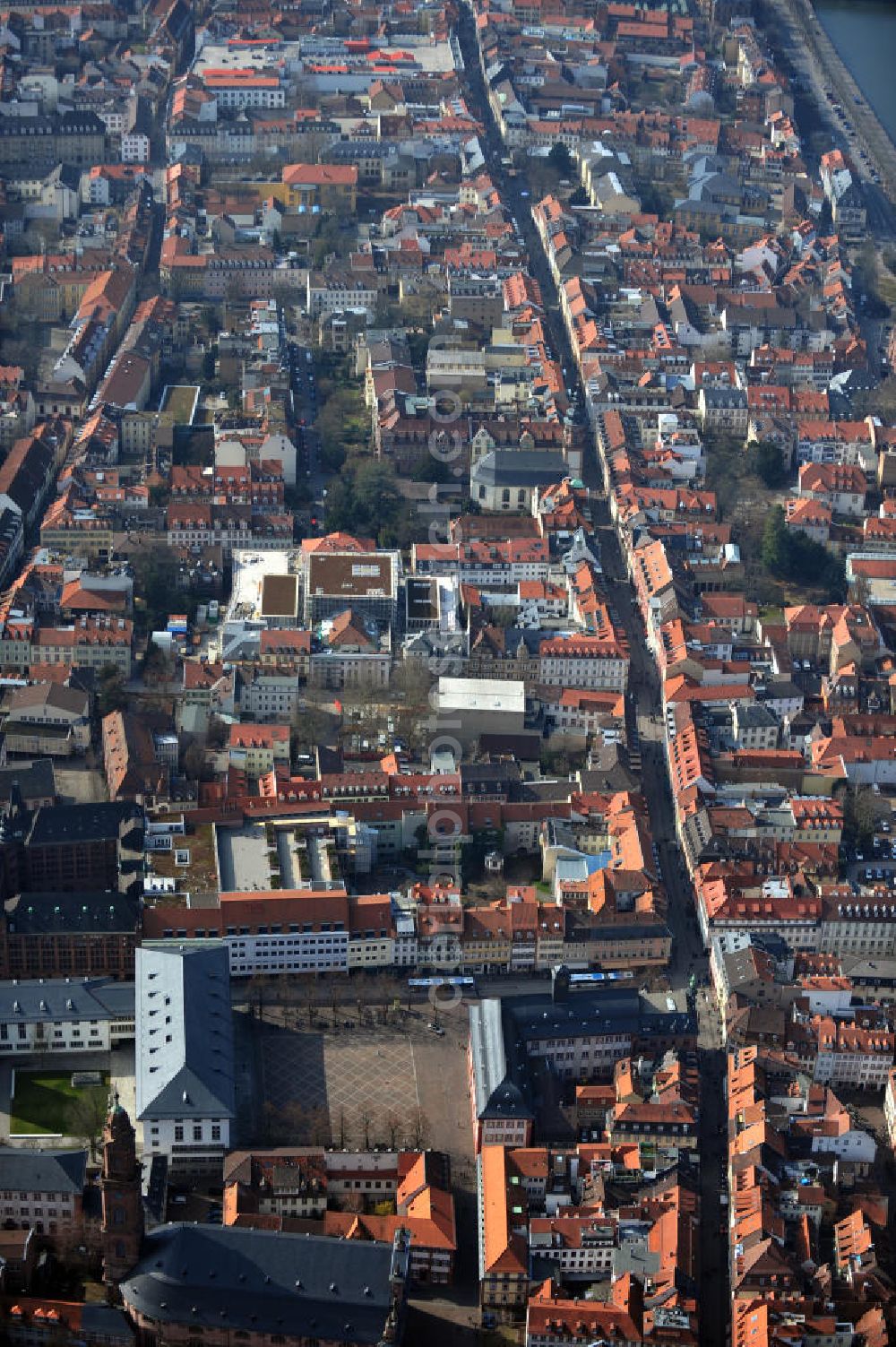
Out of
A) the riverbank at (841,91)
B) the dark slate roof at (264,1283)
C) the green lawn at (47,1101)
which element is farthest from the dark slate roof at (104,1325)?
the riverbank at (841,91)

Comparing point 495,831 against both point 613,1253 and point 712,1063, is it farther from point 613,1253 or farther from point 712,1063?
point 613,1253

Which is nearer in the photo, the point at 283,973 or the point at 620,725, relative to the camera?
the point at 283,973

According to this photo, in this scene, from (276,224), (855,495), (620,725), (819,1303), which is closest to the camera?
(819,1303)

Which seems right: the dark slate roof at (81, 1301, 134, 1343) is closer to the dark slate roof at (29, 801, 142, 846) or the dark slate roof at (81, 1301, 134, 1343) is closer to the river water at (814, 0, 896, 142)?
the dark slate roof at (29, 801, 142, 846)

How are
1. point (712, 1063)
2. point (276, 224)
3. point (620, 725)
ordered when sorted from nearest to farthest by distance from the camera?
point (712, 1063), point (620, 725), point (276, 224)

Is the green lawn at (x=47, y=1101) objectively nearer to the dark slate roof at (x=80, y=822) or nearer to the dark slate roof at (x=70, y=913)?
the dark slate roof at (x=70, y=913)

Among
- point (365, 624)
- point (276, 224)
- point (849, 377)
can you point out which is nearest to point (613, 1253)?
point (365, 624)
